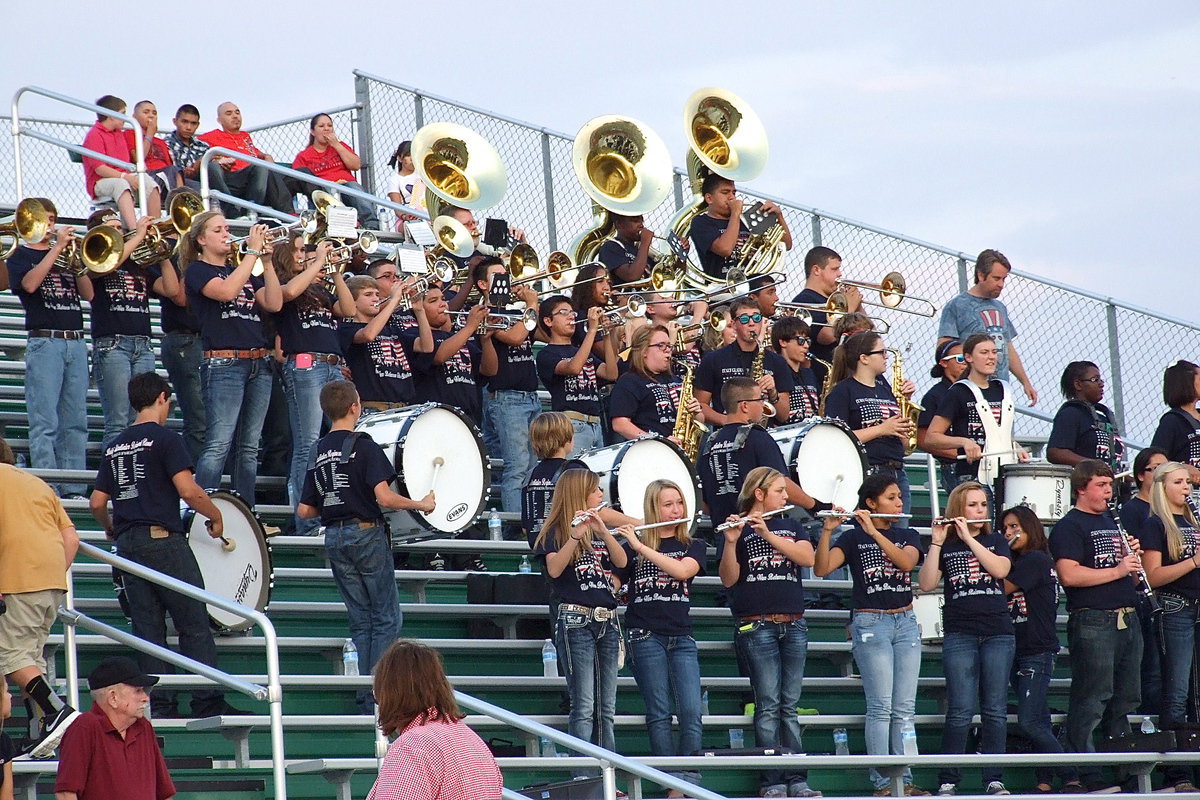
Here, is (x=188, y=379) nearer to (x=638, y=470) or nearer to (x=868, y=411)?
(x=638, y=470)

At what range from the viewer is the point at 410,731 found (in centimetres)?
520

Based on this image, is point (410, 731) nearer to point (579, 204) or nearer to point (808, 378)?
point (808, 378)

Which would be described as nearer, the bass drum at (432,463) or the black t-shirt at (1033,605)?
the bass drum at (432,463)

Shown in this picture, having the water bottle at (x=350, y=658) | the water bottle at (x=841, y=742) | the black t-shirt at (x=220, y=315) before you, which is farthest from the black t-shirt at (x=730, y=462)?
the black t-shirt at (x=220, y=315)

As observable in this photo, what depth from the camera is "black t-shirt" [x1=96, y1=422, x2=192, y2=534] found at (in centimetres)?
859

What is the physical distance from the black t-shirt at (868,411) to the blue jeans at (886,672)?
158 cm

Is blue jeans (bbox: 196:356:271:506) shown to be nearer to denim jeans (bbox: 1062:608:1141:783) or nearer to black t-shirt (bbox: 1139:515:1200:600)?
denim jeans (bbox: 1062:608:1141:783)

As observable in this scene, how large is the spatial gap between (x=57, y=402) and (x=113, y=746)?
12.6 ft

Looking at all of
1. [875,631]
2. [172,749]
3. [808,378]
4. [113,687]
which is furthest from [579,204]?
[113,687]

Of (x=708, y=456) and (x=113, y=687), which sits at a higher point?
(x=708, y=456)

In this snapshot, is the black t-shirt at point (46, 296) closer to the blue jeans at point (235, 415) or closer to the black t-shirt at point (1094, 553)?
the blue jeans at point (235, 415)

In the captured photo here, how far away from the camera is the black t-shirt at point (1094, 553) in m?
10.2

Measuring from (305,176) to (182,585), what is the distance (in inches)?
278

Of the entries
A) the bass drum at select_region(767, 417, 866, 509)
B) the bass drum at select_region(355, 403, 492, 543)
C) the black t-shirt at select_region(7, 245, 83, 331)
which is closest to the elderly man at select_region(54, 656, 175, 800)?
the bass drum at select_region(355, 403, 492, 543)
